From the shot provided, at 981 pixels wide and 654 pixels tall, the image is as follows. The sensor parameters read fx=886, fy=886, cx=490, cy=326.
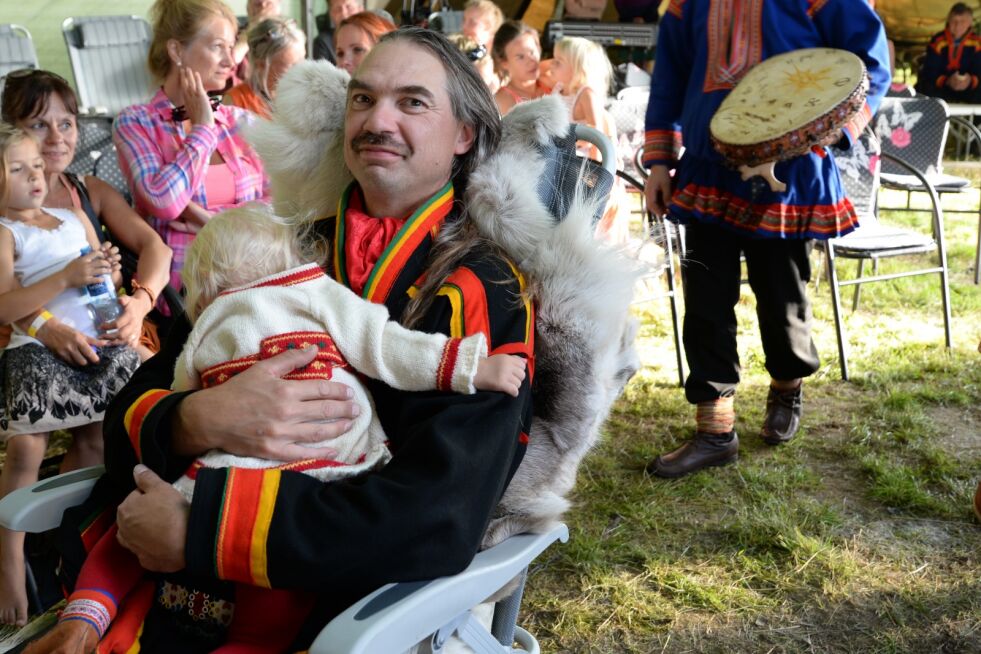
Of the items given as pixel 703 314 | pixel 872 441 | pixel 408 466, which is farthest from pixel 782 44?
pixel 408 466

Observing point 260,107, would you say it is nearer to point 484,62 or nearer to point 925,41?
point 484,62

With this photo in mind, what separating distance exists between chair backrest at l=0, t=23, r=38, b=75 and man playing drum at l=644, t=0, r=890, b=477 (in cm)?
489

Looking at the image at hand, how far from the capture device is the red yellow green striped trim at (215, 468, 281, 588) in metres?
→ 1.27

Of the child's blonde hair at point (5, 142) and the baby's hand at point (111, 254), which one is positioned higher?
the child's blonde hair at point (5, 142)

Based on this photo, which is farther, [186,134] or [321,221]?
[186,134]

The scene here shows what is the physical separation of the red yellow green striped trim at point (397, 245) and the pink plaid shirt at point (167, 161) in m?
1.24

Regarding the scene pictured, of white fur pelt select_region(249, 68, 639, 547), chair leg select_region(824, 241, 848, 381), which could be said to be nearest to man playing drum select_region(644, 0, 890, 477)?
chair leg select_region(824, 241, 848, 381)

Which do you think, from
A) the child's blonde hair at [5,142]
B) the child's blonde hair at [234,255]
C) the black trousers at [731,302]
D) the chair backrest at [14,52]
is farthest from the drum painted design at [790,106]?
the chair backrest at [14,52]

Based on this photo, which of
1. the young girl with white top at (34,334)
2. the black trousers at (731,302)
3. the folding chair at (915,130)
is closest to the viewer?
the young girl with white top at (34,334)

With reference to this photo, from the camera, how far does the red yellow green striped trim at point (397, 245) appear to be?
1.55 metres

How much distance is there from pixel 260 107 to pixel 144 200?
1007mm

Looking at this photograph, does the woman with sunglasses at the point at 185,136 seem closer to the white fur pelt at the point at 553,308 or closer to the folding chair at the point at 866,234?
the white fur pelt at the point at 553,308

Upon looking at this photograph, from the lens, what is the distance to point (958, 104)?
9820 millimetres

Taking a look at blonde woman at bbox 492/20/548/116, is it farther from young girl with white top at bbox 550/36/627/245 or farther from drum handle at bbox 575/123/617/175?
drum handle at bbox 575/123/617/175
